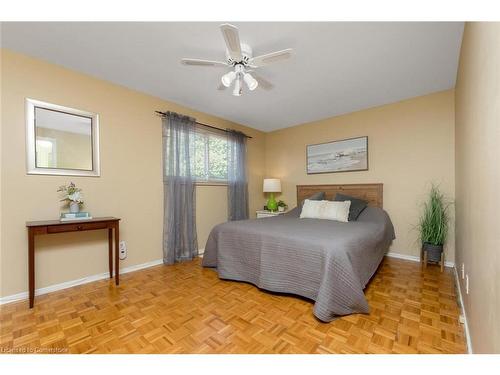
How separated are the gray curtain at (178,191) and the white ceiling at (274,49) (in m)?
0.42

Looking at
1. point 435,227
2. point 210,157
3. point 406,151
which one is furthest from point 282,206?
point 435,227

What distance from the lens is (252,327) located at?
161cm

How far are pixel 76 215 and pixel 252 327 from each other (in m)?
1.99

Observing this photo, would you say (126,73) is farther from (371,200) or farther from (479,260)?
(371,200)

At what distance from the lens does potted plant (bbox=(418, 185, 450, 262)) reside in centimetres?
274

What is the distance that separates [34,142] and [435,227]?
451 centimetres

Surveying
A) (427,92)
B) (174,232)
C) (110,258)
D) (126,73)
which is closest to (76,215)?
(110,258)

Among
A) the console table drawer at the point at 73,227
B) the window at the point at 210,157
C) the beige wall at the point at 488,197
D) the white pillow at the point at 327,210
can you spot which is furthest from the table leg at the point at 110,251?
the beige wall at the point at 488,197

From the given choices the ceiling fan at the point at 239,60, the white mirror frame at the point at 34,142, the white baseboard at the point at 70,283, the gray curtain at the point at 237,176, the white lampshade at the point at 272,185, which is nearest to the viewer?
the ceiling fan at the point at 239,60

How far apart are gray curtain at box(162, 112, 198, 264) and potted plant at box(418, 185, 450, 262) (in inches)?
123

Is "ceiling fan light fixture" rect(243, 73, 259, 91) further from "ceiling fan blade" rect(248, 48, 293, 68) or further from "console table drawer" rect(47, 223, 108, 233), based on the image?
"console table drawer" rect(47, 223, 108, 233)

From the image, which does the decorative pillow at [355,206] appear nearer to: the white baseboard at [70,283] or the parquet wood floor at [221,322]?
the parquet wood floor at [221,322]

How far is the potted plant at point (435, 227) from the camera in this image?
8.98 ft
